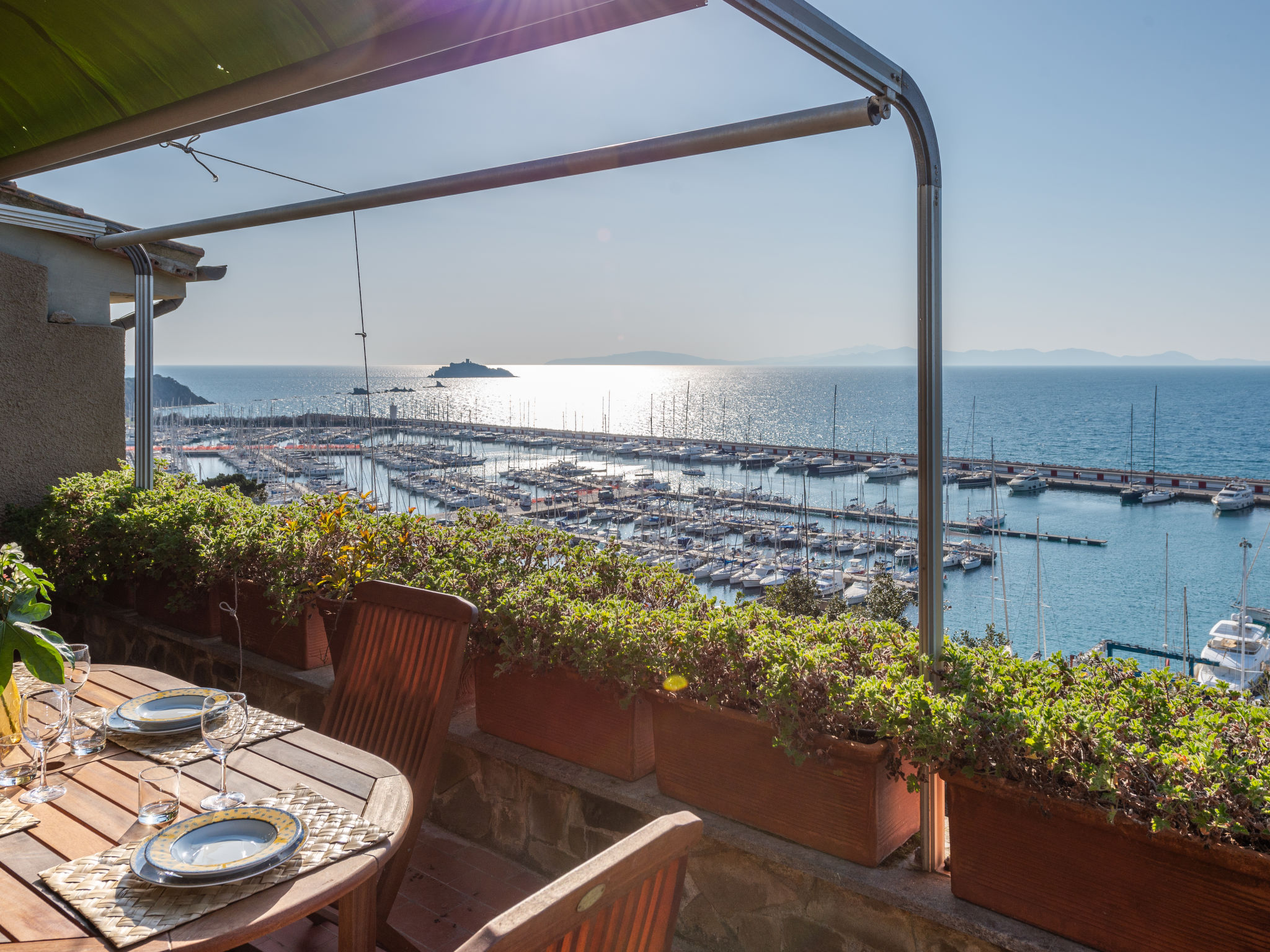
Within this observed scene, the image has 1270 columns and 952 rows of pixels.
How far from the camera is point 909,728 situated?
153 centimetres

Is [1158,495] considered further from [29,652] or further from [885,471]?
[29,652]

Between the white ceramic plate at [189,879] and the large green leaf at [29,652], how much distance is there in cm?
42

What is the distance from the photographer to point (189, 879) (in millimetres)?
1090

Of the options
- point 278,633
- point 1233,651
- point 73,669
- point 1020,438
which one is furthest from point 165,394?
point 1020,438

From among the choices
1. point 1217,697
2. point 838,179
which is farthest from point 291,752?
point 838,179

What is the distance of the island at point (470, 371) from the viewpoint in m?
66.8

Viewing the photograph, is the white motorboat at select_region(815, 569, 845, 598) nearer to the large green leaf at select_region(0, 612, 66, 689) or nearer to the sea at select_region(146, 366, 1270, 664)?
the sea at select_region(146, 366, 1270, 664)

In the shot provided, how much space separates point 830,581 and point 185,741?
26.8 meters

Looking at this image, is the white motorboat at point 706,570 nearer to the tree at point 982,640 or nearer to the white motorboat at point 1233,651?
the white motorboat at point 1233,651

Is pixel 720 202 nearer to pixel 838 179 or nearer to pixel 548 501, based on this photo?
pixel 838 179

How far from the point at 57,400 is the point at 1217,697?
223 inches

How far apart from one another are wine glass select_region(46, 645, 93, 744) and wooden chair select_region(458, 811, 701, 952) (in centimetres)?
134

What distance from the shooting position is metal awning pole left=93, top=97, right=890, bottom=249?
1.52 m

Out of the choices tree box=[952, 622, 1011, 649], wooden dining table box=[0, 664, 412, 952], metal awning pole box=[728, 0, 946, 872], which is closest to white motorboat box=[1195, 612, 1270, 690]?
tree box=[952, 622, 1011, 649]
